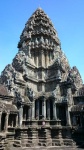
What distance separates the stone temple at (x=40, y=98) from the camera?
21.9 metres

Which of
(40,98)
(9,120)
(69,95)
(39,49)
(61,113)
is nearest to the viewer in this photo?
(9,120)

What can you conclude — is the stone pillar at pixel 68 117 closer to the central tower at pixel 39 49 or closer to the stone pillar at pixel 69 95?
the stone pillar at pixel 69 95

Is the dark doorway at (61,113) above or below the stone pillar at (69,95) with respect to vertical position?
below

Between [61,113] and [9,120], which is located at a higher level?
[61,113]

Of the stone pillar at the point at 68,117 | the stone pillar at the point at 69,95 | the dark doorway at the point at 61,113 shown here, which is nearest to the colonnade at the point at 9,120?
the dark doorway at the point at 61,113

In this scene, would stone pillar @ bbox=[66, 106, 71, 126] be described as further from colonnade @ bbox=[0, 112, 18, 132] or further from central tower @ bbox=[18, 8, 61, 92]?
colonnade @ bbox=[0, 112, 18, 132]

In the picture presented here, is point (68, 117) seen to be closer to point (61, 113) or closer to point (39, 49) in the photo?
point (61, 113)

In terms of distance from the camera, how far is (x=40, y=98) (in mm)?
26641

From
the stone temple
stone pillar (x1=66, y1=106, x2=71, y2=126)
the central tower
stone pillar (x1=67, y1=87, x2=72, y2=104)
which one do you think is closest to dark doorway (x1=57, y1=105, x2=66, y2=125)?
the stone temple

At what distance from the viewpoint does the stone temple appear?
21917 millimetres

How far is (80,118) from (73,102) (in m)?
3.38

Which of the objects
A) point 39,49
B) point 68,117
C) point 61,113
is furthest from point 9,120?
point 39,49

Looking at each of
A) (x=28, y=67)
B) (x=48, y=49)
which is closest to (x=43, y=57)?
(x=48, y=49)

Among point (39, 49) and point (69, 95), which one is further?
point (39, 49)
